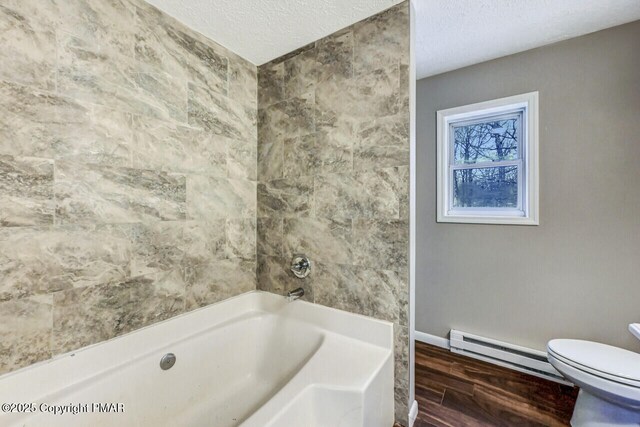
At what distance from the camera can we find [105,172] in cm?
114

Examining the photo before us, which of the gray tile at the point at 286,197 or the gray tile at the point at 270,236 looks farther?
the gray tile at the point at 270,236

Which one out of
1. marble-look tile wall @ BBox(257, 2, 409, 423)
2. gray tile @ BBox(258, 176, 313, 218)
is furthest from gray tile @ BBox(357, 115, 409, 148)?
gray tile @ BBox(258, 176, 313, 218)

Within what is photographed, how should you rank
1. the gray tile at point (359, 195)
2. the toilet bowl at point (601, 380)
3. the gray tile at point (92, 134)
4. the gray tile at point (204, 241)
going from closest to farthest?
the gray tile at point (92, 134), the toilet bowl at point (601, 380), the gray tile at point (359, 195), the gray tile at point (204, 241)

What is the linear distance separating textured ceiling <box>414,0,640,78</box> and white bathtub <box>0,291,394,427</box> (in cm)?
181

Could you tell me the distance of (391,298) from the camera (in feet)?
4.42

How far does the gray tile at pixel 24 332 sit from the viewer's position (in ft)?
3.01

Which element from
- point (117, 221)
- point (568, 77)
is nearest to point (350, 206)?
point (117, 221)

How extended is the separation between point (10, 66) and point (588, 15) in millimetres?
2843

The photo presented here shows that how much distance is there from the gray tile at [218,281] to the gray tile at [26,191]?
2.24 feet

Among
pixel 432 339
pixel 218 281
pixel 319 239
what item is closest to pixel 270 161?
pixel 319 239

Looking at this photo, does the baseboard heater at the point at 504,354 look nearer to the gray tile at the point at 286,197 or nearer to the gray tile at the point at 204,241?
the gray tile at the point at 286,197

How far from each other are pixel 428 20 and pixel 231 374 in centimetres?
248

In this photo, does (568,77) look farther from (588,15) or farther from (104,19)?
(104,19)

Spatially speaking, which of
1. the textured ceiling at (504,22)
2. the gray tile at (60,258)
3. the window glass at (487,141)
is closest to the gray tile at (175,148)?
the gray tile at (60,258)
